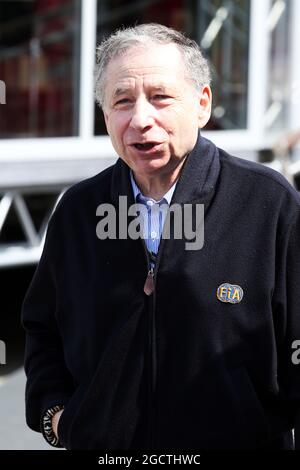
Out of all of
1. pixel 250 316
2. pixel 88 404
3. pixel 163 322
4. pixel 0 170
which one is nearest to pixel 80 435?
pixel 88 404

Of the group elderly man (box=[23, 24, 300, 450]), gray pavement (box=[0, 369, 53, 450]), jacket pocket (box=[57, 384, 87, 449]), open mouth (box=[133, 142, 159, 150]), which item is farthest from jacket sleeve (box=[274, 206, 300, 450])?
gray pavement (box=[0, 369, 53, 450])

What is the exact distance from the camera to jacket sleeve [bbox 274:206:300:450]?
74.3 inches

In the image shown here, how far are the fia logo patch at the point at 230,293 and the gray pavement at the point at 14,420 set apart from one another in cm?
293

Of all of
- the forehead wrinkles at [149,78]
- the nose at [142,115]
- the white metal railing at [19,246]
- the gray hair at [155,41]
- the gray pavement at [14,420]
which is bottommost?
the gray pavement at [14,420]

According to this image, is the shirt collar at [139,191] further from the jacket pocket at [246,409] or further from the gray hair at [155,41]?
the jacket pocket at [246,409]

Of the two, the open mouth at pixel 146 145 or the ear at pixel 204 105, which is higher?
the ear at pixel 204 105

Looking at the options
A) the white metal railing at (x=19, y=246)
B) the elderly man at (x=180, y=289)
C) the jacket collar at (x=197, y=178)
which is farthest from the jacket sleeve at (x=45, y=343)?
the white metal railing at (x=19, y=246)

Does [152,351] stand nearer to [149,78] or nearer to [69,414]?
[69,414]

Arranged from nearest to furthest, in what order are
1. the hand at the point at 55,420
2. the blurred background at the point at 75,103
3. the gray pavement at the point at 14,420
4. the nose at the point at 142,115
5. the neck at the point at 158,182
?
the nose at the point at 142,115 → the neck at the point at 158,182 → the hand at the point at 55,420 → the gray pavement at the point at 14,420 → the blurred background at the point at 75,103

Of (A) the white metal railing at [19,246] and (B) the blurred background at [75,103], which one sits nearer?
(A) the white metal railing at [19,246]

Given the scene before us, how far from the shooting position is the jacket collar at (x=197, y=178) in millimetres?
1921

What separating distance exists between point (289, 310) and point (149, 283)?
0.29m

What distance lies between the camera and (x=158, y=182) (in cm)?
196

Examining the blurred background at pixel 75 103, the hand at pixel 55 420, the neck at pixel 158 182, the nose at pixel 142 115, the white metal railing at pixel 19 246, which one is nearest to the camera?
the nose at pixel 142 115
